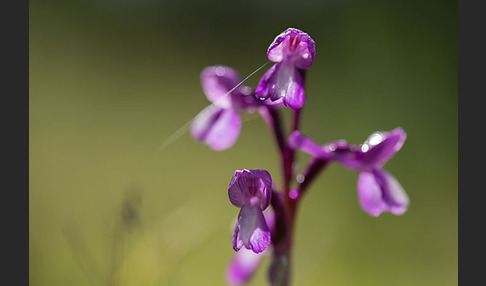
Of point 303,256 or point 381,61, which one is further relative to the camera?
point 381,61

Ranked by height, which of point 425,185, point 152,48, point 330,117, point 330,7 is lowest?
point 425,185

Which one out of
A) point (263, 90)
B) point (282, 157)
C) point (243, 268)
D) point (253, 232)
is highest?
point (263, 90)

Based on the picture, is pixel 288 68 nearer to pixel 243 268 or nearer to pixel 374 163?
pixel 374 163

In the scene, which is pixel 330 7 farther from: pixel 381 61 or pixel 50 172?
pixel 50 172

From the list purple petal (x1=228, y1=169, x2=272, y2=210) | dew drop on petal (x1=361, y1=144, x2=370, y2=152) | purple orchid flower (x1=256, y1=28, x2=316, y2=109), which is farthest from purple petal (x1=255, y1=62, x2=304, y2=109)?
dew drop on petal (x1=361, y1=144, x2=370, y2=152)

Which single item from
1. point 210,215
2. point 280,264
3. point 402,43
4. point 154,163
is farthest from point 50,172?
point 402,43

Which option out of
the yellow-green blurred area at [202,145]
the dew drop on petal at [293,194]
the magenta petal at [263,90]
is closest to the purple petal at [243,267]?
the yellow-green blurred area at [202,145]

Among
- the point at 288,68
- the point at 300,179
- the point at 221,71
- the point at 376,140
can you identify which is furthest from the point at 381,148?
the point at 221,71
